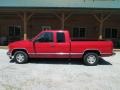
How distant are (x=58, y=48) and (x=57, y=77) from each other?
11.1ft

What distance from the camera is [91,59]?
13852mm

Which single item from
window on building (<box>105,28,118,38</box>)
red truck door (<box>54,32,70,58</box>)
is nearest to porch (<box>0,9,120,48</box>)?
window on building (<box>105,28,118,38</box>)

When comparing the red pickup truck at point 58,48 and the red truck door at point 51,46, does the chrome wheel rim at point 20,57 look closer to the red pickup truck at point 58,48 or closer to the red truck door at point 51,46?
the red pickup truck at point 58,48

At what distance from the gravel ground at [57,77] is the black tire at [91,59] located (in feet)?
1.05

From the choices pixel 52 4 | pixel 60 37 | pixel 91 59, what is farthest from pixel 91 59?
pixel 52 4

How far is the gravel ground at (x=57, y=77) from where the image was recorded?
9.05 metres

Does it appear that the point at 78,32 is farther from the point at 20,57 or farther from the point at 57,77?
the point at 57,77

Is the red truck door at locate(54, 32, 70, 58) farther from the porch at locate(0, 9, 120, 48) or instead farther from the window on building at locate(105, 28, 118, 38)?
the window on building at locate(105, 28, 118, 38)

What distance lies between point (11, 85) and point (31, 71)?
273 cm

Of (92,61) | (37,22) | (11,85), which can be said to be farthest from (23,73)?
(37,22)

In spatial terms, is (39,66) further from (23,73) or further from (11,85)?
(11,85)

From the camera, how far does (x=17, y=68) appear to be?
1252 cm

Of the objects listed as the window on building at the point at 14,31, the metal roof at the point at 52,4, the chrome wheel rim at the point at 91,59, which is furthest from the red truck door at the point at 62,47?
the window on building at the point at 14,31

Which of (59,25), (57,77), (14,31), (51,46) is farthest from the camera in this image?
(14,31)
